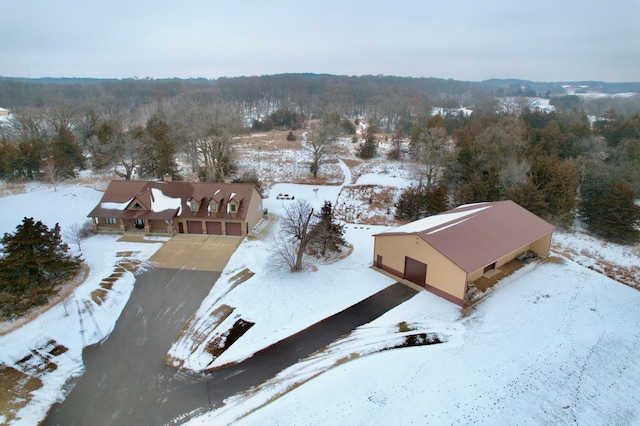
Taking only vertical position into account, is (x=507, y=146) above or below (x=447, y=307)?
above

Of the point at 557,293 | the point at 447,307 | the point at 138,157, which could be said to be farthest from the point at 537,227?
the point at 138,157

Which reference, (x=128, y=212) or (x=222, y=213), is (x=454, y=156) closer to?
(x=222, y=213)

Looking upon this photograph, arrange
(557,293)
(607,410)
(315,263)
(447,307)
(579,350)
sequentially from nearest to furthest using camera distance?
(607,410) → (579,350) → (447,307) → (557,293) → (315,263)

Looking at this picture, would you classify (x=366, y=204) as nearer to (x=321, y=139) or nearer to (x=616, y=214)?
(x=321, y=139)

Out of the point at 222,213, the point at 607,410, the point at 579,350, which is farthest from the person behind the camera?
the point at 222,213

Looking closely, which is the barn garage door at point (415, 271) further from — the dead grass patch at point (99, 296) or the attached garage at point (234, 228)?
the dead grass patch at point (99, 296)

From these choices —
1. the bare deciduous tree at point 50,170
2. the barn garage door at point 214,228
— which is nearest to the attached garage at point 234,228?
the barn garage door at point 214,228

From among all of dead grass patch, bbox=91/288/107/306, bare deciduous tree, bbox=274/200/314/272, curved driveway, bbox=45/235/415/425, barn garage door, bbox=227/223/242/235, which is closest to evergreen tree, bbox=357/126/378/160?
bare deciduous tree, bbox=274/200/314/272
